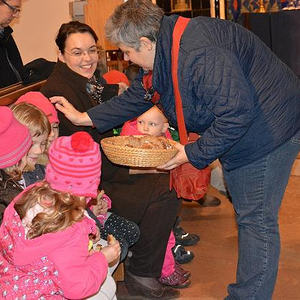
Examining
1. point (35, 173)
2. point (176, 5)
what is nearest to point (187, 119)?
point (35, 173)

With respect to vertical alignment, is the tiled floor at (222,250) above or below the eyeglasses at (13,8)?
below

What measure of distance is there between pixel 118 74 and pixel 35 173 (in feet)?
4.53

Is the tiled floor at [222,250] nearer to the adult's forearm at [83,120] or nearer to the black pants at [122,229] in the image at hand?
the black pants at [122,229]

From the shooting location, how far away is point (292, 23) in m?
5.89

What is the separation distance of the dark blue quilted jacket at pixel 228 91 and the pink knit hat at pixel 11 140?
545 mm

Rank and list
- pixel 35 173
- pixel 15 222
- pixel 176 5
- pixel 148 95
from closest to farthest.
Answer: pixel 15 222 < pixel 35 173 < pixel 148 95 < pixel 176 5

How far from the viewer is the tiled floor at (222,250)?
311cm

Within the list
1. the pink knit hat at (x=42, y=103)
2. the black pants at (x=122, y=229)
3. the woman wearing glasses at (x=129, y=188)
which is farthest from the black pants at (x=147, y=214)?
the pink knit hat at (x=42, y=103)

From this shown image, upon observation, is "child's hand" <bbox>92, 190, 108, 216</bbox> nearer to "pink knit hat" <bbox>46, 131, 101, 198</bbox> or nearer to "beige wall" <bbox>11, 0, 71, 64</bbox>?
"pink knit hat" <bbox>46, 131, 101, 198</bbox>

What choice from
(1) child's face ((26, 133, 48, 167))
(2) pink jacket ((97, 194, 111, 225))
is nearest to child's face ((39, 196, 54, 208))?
(1) child's face ((26, 133, 48, 167))

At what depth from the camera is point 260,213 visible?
2.47 m

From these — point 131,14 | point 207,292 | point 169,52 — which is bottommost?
point 207,292

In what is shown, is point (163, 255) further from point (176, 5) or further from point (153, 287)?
point (176, 5)

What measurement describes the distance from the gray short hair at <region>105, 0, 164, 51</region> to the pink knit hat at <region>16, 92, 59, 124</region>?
2.11ft
